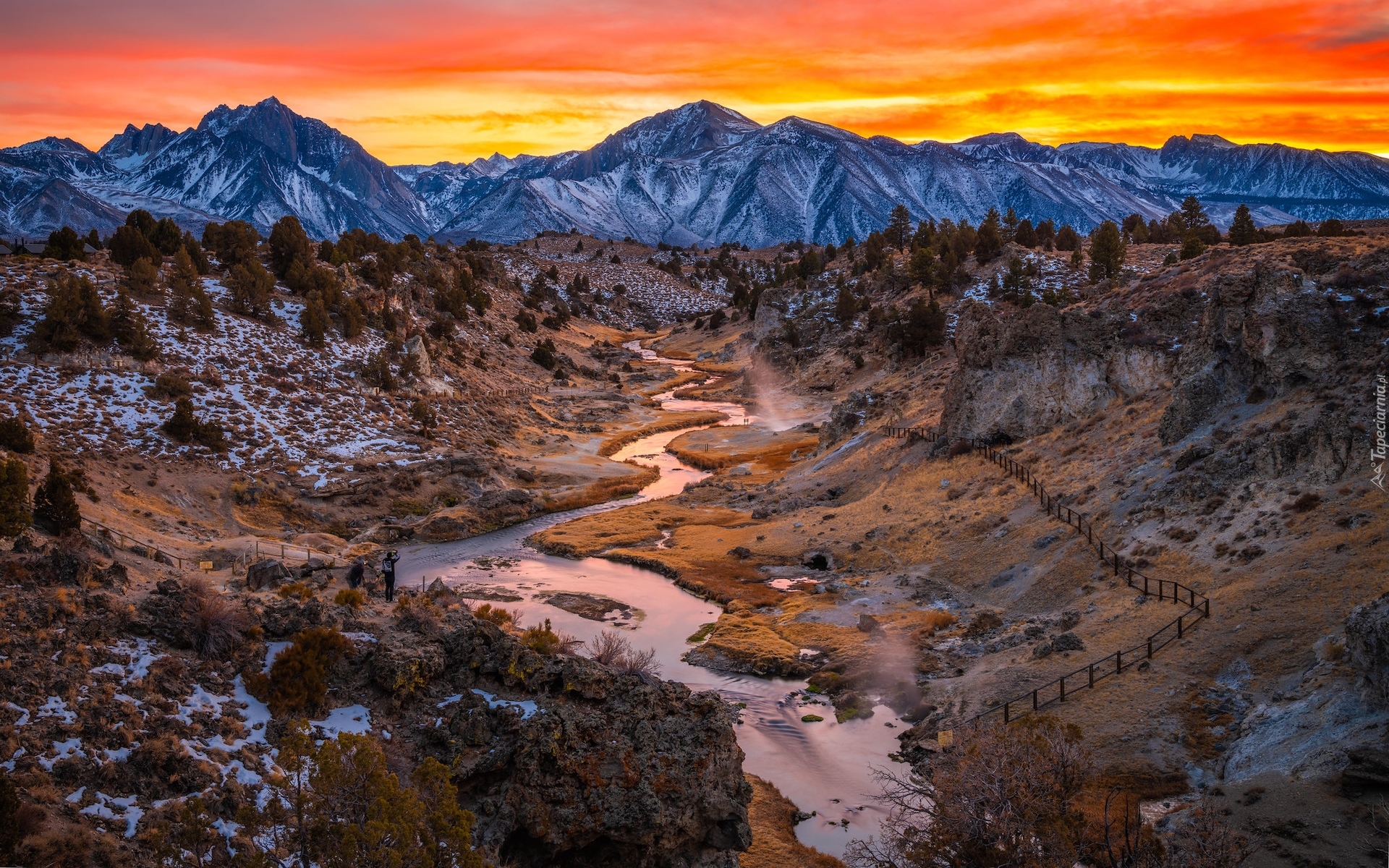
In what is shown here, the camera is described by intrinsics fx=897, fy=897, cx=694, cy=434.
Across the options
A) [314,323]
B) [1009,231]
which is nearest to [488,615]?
[314,323]

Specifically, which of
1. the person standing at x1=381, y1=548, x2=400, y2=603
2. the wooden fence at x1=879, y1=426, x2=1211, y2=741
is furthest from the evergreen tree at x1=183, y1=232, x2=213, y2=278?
the wooden fence at x1=879, y1=426, x2=1211, y2=741

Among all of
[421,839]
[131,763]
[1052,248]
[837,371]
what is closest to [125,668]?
[131,763]

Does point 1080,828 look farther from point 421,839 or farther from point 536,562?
point 536,562

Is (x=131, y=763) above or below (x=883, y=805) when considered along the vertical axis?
above

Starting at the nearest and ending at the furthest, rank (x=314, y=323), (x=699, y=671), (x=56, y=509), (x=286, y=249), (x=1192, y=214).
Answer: (x=56, y=509) < (x=699, y=671) < (x=314, y=323) < (x=286, y=249) < (x=1192, y=214)

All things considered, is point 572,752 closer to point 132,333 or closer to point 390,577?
point 390,577

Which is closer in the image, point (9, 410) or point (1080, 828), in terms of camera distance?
point (1080, 828)

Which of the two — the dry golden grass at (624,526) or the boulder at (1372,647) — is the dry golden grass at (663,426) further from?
the boulder at (1372,647)

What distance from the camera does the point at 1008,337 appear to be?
4884 cm

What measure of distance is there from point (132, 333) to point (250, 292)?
42.9 ft

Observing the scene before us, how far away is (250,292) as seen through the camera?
64688 millimetres

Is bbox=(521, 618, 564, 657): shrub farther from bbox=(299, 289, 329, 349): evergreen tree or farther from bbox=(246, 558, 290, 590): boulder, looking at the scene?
bbox=(299, 289, 329, 349): evergreen tree

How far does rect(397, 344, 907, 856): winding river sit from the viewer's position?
2261 cm

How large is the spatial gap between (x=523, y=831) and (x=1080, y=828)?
9.94 meters
